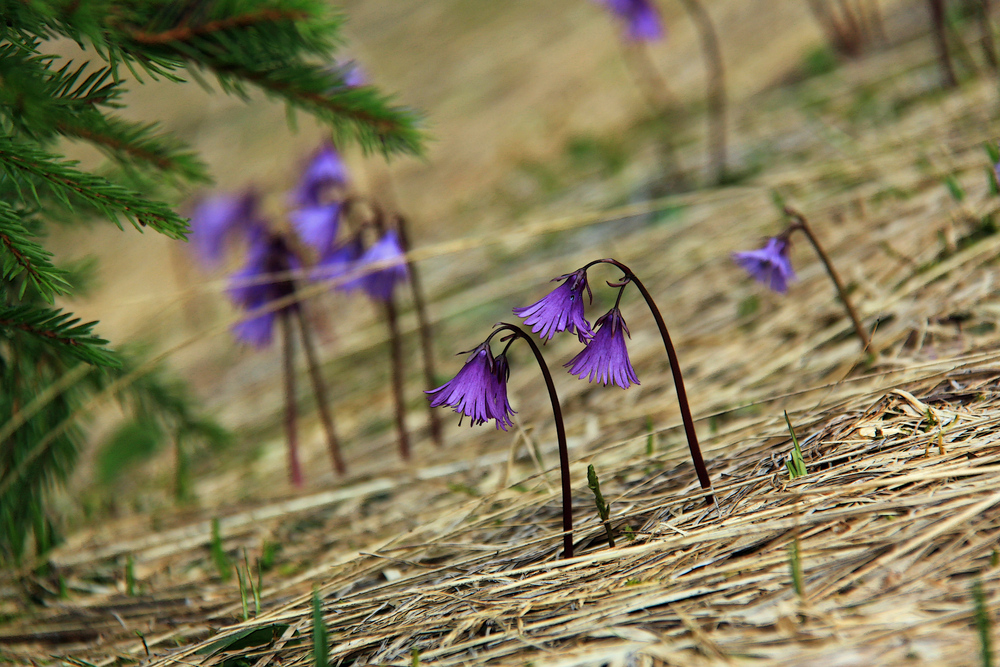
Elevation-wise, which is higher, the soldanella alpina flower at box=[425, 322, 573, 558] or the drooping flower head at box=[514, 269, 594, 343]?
the drooping flower head at box=[514, 269, 594, 343]

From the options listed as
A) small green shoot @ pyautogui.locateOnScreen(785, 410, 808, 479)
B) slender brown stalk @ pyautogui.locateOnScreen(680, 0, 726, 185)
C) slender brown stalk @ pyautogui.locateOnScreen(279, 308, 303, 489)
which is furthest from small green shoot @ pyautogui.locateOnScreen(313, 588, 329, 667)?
slender brown stalk @ pyautogui.locateOnScreen(680, 0, 726, 185)

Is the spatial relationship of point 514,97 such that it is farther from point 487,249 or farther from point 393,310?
point 393,310

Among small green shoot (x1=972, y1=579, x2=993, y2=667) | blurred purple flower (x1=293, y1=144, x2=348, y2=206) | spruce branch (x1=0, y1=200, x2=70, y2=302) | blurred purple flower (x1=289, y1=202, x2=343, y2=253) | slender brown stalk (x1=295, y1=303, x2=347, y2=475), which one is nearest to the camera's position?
small green shoot (x1=972, y1=579, x2=993, y2=667)

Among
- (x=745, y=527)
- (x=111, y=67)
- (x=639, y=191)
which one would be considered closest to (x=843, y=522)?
(x=745, y=527)

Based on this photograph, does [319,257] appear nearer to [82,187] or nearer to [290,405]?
[290,405]

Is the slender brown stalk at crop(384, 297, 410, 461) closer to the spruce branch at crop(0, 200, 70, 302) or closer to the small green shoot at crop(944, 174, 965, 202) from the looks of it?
the spruce branch at crop(0, 200, 70, 302)

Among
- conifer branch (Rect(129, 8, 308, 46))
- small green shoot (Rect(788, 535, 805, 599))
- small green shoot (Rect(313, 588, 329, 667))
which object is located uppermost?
conifer branch (Rect(129, 8, 308, 46))

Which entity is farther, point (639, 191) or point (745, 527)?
point (639, 191)
